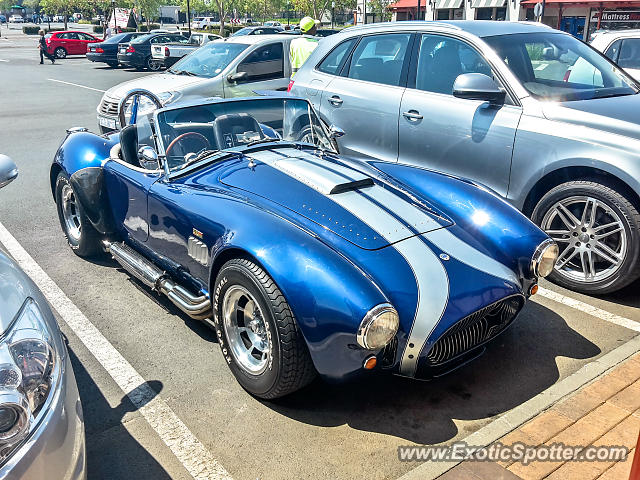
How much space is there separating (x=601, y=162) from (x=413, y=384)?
88.1 inches

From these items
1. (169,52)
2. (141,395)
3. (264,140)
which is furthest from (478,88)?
(169,52)

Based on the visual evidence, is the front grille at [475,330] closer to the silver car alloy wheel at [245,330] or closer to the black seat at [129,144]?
the silver car alloy wheel at [245,330]

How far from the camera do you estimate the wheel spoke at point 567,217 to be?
4.51 meters

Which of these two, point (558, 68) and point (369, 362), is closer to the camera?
point (369, 362)

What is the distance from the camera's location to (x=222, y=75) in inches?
383

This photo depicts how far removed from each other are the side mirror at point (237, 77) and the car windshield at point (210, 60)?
248mm

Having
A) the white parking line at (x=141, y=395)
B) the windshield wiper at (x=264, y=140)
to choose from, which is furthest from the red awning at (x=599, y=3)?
the white parking line at (x=141, y=395)

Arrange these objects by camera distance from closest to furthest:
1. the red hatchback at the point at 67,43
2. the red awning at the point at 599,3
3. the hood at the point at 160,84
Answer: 1. the hood at the point at 160,84
2. the red awning at the point at 599,3
3. the red hatchback at the point at 67,43

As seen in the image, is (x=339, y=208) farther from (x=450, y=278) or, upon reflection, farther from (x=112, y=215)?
(x=112, y=215)

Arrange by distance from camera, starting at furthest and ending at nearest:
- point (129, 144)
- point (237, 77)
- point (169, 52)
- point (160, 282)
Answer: point (169, 52)
point (237, 77)
point (129, 144)
point (160, 282)

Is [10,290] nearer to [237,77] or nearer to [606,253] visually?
[606,253]

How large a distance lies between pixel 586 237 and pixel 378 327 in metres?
2.53

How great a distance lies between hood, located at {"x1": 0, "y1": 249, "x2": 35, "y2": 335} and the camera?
6.83ft

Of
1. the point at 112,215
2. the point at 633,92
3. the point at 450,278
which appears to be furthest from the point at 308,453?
the point at 633,92
